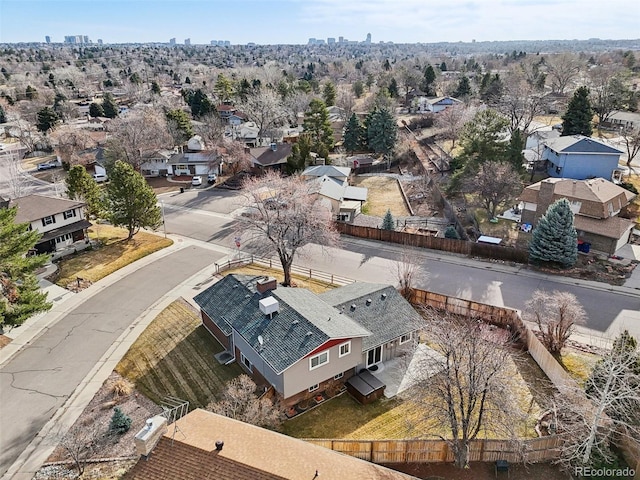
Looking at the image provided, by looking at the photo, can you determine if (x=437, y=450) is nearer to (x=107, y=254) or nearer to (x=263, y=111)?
(x=107, y=254)

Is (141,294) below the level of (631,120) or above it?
below

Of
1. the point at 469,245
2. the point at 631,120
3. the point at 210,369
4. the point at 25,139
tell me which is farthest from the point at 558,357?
the point at 25,139

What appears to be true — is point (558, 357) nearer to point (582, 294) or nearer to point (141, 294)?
point (582, 294)

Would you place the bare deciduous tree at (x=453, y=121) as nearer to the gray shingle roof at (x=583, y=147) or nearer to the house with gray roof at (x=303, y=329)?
the gray shingle roof at (x=583, y=147)

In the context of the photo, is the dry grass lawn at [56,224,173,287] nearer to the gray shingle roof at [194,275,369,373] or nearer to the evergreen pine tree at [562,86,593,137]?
the gray shingle roof at [194,275,369,373]
